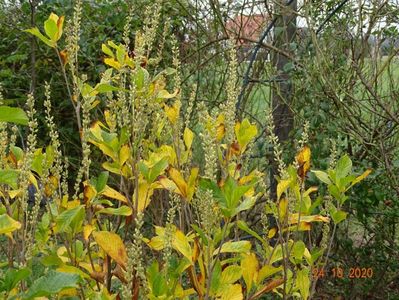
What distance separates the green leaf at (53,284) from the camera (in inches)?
46.2

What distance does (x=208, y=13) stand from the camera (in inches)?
190

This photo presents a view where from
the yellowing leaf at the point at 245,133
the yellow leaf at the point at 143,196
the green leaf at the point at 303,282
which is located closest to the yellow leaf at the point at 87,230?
the yellow leaf at the point at 143,196

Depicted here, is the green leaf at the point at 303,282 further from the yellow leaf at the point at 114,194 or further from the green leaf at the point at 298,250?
the yellow leaf at the point at 114,194

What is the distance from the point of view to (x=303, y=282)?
5.62 feet

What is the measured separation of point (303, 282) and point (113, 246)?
20.5 inches

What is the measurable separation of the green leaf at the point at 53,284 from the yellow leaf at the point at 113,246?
0.85 ft

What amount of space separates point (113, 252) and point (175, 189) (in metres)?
0.21

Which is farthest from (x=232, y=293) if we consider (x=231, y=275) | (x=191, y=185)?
(x=191, y=185)

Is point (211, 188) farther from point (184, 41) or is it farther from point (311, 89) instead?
point (184, 41)

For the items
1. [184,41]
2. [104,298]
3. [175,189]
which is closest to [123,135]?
[175,189]

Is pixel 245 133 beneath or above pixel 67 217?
above

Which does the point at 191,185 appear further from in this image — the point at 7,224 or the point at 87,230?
the point at 7,224

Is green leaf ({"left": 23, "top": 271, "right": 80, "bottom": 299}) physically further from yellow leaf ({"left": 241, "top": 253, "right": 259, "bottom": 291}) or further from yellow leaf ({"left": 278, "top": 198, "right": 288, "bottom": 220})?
yellow leaf ({"left": 278, "top": 198, "right": 288, "bottom": 220})

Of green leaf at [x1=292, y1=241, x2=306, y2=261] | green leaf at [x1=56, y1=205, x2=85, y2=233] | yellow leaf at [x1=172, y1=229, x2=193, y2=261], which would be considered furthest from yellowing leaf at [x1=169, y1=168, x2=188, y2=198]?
green leaf at [x1=292, y1=241, x2=306, y2=261]
